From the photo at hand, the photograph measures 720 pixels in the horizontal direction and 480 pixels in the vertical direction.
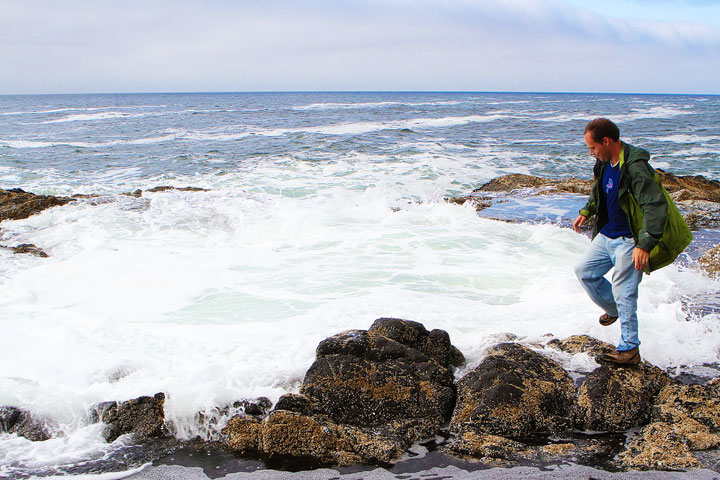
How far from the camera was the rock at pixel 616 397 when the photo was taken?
11.8 feet

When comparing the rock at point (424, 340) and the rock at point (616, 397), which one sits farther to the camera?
the rock at point (424, 340)

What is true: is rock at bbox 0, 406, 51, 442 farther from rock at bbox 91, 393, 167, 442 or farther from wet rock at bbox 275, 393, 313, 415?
wet rock at bbox 275, 393, 313, 415

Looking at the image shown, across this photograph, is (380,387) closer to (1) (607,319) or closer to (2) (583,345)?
(2) (583,345)

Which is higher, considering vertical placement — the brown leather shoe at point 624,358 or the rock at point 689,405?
the brown leather shoe at point 624,358

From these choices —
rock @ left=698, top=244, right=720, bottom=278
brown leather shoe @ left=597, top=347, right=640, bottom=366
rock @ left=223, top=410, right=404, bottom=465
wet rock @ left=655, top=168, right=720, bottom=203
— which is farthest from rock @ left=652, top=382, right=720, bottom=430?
wet rock @ left=655, top=168, right=720, bottom=203

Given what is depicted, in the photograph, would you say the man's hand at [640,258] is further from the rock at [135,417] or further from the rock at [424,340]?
the rock at [135,417]

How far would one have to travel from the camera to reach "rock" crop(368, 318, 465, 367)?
439cm

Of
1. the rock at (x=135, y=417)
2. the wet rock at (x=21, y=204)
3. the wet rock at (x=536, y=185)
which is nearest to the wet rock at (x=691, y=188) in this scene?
the wet rock at (x=536, y=185)

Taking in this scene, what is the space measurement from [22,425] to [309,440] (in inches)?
81.3

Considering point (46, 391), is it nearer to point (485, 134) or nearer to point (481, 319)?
point (481, 319)

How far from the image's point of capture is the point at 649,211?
3506 mm

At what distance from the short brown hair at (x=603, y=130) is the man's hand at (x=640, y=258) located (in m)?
0.78

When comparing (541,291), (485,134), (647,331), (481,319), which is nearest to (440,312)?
(481,319)

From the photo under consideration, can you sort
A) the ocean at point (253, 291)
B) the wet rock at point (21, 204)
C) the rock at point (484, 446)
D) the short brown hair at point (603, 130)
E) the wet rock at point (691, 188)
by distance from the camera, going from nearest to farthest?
the rock at point (484, 446)
the short brown hair at point (603, 130)
the ocean at point (253, 291)
the wet rock at point (21, 204)
the wet rock at point (691, 188)
